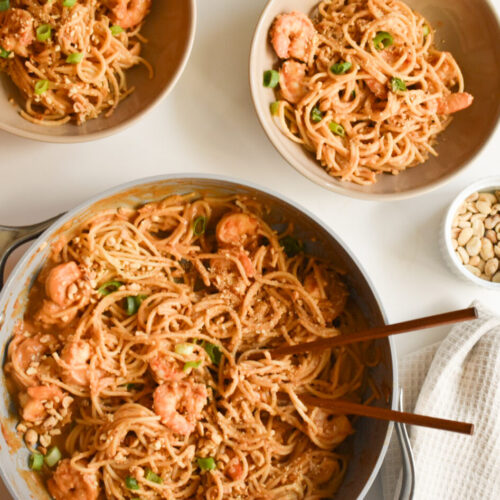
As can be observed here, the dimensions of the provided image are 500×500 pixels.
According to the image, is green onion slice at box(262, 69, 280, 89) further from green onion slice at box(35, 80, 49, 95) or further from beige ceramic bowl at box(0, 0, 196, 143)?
green onion slice at box(35, 80, 49, 95)

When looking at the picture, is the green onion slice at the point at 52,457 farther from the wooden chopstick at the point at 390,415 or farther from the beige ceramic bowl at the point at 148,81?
the beige ceramic bowl at the point at 148,81

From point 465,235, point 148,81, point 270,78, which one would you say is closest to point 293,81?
point 270,78

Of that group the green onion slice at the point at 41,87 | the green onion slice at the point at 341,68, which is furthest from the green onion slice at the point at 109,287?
the green onion slice at the point at 341,68

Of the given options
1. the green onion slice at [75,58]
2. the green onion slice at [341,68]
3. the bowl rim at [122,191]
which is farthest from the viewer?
the green onion slice at [341,68]

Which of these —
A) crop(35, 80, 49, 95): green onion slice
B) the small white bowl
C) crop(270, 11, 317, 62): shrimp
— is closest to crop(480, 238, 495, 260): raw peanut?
the small white bowl

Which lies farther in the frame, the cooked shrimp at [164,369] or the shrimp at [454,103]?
the shrimp at [454,103]

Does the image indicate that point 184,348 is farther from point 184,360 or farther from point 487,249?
point 487,249

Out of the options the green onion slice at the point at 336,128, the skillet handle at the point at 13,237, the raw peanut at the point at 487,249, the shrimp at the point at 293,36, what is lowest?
the skillet handle at the point at 13,237
